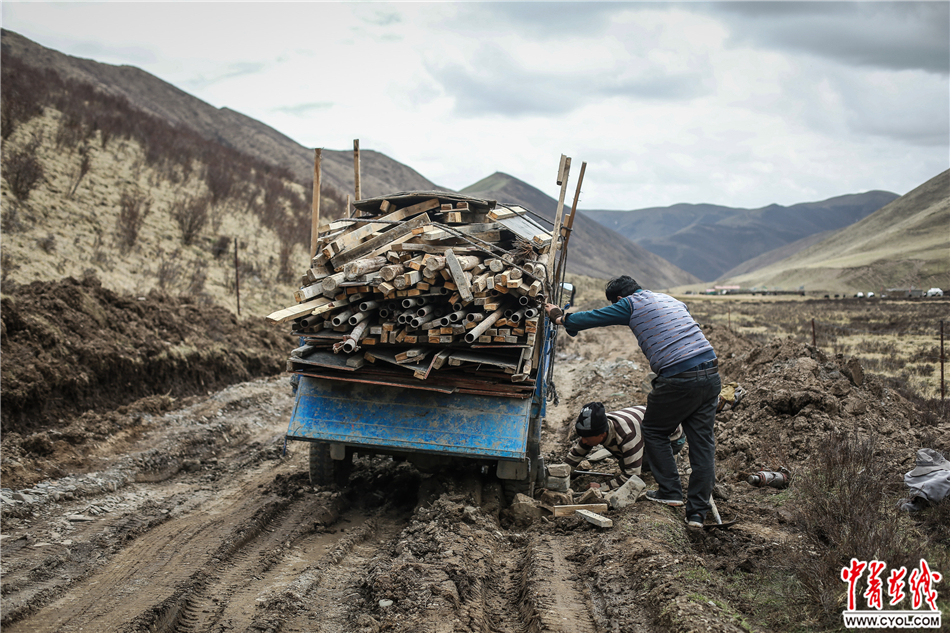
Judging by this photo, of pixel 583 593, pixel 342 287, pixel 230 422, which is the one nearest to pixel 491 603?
pixel 583 593

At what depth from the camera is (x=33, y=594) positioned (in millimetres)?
4195

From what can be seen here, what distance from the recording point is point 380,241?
6.02 metres

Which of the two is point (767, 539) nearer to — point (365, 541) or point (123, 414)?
point (365, 541)

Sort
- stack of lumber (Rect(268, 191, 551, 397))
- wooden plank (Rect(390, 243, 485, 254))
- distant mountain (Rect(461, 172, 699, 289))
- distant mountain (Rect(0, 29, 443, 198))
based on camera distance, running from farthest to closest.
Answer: distant mountain (Rect(461, 172, 699, 289)) → distant mountain (Rect(0, 29, 443, 198)) → wooden plank (Rect(390, 243, 485, 254)) → stack of lumber (Rect(268, 191, 551, 397))

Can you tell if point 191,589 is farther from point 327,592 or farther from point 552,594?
point 552,594

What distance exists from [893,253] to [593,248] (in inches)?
2321

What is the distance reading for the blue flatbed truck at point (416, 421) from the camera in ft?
17.2

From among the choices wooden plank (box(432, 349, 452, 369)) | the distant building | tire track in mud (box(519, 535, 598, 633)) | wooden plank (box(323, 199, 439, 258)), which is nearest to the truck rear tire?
wooden plank (box(432, 349, 452, 369))

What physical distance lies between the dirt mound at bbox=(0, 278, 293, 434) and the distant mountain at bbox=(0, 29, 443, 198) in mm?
35741

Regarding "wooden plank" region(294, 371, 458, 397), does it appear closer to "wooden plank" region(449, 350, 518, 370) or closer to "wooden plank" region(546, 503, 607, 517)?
"wooden plank" region(449, 350, 518, 370)

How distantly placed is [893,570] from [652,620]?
1303 mm

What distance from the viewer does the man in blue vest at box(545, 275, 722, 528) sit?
5.14 m

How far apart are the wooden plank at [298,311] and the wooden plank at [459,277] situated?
45.7 inches

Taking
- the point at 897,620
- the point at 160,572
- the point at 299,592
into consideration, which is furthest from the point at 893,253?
the point at 160,572
